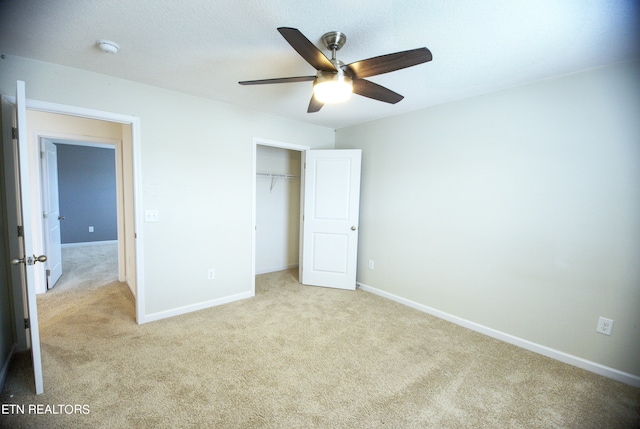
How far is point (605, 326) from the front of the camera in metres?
2.08

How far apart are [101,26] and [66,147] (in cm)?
606

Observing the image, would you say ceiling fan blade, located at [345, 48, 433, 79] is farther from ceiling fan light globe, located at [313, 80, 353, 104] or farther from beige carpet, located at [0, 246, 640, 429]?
beige carpet, located at [0, 246, 640, 429]

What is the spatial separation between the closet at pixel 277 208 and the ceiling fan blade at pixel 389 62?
2.83 m

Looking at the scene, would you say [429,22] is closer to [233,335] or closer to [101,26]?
[101,26]

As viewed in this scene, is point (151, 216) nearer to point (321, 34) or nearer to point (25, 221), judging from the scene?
point (25, 221)

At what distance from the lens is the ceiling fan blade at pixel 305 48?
1.29 m

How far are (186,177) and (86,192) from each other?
17.1 ft

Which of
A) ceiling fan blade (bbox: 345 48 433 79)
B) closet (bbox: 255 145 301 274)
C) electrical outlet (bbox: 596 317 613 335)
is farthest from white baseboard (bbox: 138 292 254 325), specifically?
electrical outlet (bbox: 596 317 613 335)

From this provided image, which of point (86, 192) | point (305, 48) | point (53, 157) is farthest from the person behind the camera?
point (86, 192)

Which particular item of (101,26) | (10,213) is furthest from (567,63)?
(10,213)

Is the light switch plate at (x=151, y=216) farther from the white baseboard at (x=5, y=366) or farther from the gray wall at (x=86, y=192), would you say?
the gray wall at (x=86, y=192)

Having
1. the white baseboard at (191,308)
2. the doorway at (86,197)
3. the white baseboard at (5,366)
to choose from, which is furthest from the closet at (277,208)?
the doorway at (86,197)

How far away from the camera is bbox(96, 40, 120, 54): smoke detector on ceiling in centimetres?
184

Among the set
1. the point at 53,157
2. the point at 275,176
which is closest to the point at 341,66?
the point at 275,176
